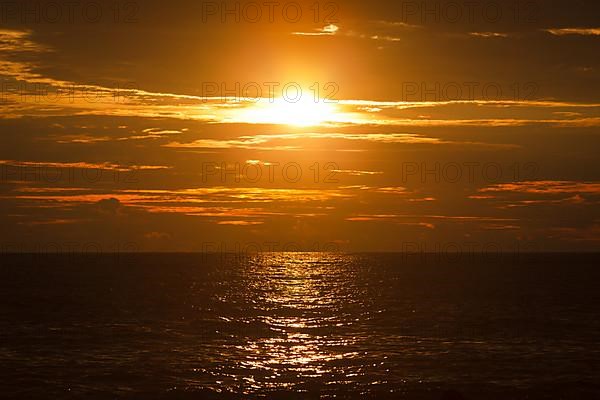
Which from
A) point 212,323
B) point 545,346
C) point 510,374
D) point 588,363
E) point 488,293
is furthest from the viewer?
point 488,293

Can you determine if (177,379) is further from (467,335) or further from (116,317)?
(116,317)

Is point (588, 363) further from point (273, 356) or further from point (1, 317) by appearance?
point (1, 317)

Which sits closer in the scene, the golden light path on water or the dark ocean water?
the dark ocean water

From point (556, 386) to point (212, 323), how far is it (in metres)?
44.0

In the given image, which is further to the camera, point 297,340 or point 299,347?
point 297,340

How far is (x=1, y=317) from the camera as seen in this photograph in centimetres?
9119

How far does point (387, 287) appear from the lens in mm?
151000

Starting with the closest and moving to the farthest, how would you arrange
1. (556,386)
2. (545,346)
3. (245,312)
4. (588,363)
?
(556,386)
(588,363)
(545,346)
(245,312)

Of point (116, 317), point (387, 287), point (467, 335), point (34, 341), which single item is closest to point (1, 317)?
point (116, 317)

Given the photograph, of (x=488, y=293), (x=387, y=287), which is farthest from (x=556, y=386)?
(x=387, y=287)

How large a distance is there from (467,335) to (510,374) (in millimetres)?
19965

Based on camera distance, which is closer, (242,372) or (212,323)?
(242,372)

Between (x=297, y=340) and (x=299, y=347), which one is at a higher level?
(x=299, y=347)

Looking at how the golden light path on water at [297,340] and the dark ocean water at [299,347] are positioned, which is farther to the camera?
the golden light path on water at [297,340]
